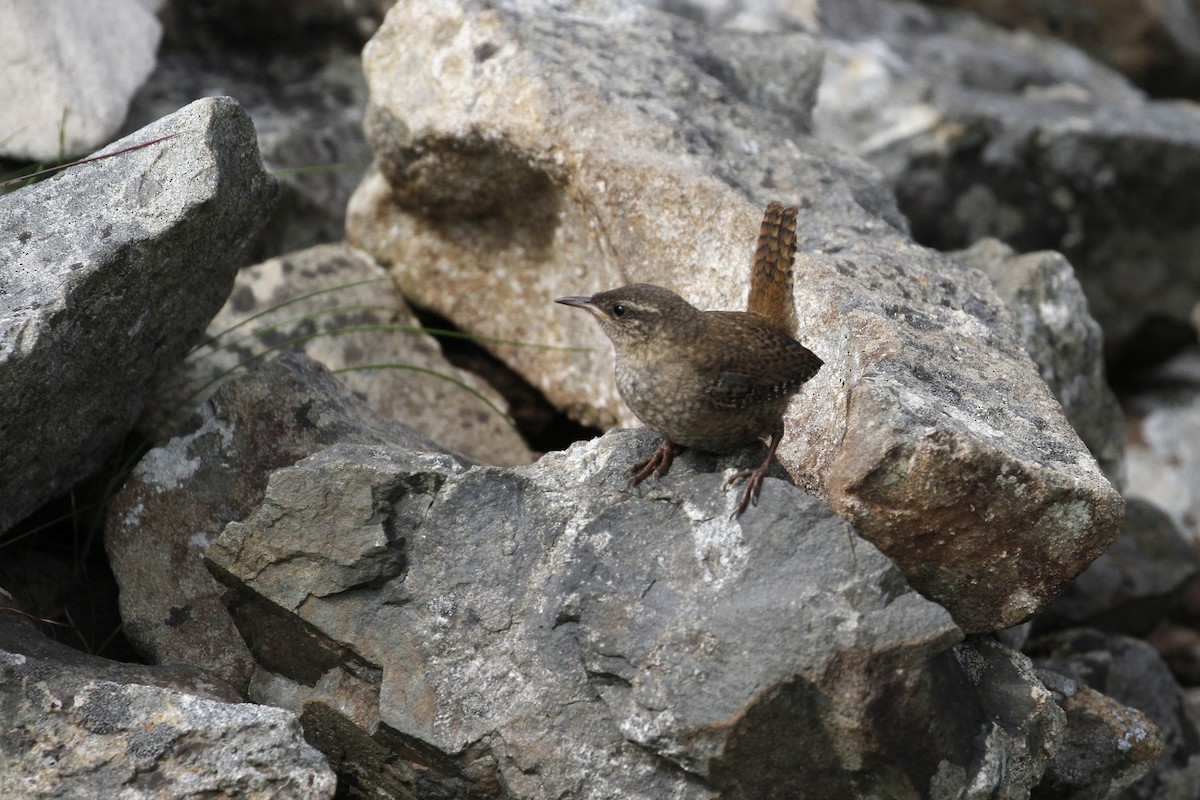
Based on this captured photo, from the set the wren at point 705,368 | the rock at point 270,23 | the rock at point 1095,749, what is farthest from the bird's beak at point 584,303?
the rock at point 270,23

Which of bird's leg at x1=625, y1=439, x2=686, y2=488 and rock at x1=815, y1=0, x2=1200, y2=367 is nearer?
bird's leg at x1=625, y1=439, x2=686, y2=488

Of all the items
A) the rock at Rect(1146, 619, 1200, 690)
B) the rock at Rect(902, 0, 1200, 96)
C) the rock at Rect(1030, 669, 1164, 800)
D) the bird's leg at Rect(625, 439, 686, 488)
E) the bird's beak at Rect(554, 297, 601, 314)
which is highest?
the bird's beak at Rect(554, 297, 601, 314)

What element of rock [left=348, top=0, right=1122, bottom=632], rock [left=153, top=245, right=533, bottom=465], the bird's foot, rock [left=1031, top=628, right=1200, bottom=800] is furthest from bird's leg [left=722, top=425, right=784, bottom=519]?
rock [left=1031, top=628, right=1200, bottom=800]

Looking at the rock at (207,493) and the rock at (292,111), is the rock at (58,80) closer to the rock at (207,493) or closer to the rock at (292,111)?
the rock at (292,111)

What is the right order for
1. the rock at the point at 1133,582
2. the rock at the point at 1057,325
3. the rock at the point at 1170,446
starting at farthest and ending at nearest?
1. the rock at the point at 1170,446
2. the rock at the point at 1133,582
3. the rock at the point at 1057,325

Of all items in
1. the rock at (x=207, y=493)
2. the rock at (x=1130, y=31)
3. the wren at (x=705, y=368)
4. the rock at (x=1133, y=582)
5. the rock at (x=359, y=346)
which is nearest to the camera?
the wren at (x=705, y=368)

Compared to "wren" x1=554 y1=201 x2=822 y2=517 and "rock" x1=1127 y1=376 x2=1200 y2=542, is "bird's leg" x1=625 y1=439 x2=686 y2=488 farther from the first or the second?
"rock" x1=1127 y1=376 x2=1200 y2=542

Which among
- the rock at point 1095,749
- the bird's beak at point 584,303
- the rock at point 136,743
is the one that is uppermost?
the bird's beak at point 584,303
